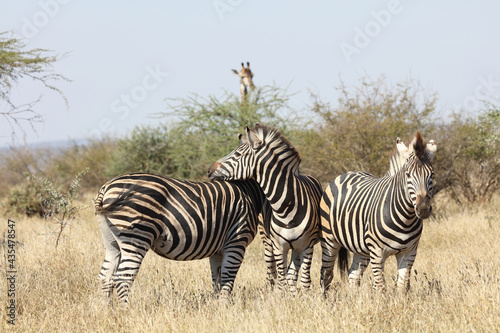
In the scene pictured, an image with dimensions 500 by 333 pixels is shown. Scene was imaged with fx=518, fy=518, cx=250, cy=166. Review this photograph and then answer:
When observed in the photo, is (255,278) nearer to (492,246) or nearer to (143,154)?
(492,246)

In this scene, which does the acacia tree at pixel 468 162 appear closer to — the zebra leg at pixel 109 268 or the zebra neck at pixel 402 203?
the zebra neck at pixel 402 203

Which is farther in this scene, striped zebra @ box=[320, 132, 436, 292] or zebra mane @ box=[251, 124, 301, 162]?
zebra mane @ box=[251, 124, 301, 162]

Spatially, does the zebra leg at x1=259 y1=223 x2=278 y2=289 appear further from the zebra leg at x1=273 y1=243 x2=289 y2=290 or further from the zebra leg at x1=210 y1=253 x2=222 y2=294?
the zebra leg at x1=210 y1=253 x2=222 y2=294

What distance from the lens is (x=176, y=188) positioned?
17.1ft

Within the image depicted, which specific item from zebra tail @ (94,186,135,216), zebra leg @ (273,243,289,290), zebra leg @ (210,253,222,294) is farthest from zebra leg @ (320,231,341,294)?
zebra tail @ (94,186,135,216)

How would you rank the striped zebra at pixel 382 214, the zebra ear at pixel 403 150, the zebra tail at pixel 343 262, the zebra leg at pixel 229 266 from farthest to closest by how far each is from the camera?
1. the zebra tail at pixel 343 262
2. the zebra leg at pixel 229 266
3. the zebra ear at pixel 403 150
4. the striped zebra at pixel 382 214

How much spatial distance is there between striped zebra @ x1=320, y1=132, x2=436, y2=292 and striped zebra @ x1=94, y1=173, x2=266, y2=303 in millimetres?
923

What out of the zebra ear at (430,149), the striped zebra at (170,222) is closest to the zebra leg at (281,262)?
the striped zebra at (170,222)

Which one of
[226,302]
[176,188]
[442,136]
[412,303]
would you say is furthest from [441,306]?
[442,136]

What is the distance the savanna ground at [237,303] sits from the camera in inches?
173

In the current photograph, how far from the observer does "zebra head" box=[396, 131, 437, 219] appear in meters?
4.48

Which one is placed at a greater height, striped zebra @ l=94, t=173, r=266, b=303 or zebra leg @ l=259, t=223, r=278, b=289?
striped zebra @ l=94, t=173, r=266, b=303

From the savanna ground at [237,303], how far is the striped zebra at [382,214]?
0.84 feet

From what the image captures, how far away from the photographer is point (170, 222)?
5047mm
